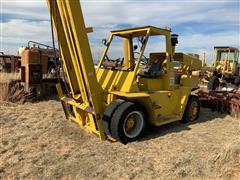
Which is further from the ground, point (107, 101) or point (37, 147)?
point (107, 101)

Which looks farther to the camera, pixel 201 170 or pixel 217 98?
pixel 217 98

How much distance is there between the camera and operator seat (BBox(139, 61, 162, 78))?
21.3 ft

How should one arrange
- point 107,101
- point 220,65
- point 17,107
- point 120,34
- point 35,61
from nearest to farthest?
point 107,101 → point 120,34 → point 17,107 → point 35,61 → point 220,65

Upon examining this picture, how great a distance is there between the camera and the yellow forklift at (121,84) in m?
5.43

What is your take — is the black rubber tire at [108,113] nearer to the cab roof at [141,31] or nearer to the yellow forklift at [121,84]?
the yellow forklift at [121,84]

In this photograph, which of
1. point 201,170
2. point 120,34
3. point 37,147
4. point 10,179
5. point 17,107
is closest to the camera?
point 10,179

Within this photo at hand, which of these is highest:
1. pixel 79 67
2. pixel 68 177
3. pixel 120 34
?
pixel 120 34

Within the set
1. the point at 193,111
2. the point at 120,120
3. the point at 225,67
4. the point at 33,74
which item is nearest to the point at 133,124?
the point at 120,120

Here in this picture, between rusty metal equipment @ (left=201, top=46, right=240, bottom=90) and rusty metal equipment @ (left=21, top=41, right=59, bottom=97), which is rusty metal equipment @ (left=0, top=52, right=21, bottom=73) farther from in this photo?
rusty metal equipment @ (left=201, top=46, right=240, bottom=90)

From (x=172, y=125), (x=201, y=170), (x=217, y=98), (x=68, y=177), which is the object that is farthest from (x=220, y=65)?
(x=68, y=177)

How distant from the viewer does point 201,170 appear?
4406 millimetres

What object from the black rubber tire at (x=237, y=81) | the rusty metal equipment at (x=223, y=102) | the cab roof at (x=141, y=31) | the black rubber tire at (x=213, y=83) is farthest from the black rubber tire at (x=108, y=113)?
the black rubber tire at (x=237, y=81)

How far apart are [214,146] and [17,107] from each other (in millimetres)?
5653

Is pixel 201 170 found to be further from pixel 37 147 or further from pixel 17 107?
pixel 17 107
